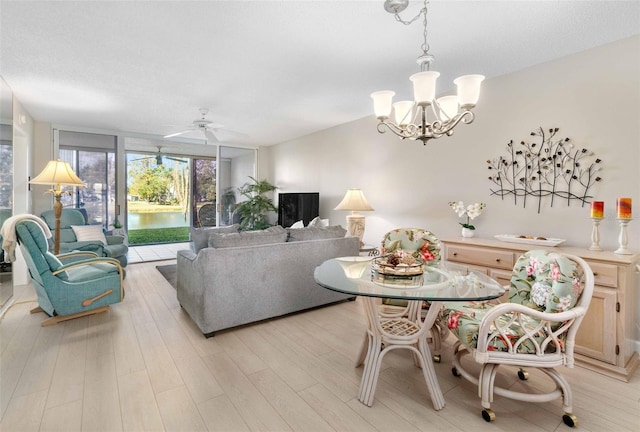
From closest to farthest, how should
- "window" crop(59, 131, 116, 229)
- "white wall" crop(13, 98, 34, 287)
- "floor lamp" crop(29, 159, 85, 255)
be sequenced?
"floor lamp" crop(29, 159, 85, 255)
"white wall" crop(13, 98, 34, 287)
"window" crop(59, 131, 116, 229)

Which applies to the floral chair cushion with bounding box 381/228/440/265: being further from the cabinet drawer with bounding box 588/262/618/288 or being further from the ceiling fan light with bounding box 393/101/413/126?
the cabinet drawer with bounding box 588/262/618/288

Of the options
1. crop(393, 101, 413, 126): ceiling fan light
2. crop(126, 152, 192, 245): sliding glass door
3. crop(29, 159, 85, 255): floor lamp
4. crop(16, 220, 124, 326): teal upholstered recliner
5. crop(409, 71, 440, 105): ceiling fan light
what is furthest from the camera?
crop(126, 152, 192, 245): sliding glass door

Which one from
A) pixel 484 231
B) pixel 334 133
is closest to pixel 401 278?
pixel 484 231

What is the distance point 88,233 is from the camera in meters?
4.75

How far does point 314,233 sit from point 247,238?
80 cm

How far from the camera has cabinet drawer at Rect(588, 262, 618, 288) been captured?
221 cm

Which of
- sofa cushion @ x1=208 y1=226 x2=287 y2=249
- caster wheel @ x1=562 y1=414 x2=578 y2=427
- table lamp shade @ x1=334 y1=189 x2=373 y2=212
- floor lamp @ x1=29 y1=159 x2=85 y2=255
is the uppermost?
floor lamp @ x1=29 y1=159 x2=85 y2=255

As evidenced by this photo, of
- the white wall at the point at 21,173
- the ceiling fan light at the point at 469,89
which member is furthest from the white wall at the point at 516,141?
the white wall at the point at 21,173

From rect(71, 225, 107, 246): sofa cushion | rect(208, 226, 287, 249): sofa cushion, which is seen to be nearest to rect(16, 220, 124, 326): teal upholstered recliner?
rect(208, 226, 287, 249): sofa cushion

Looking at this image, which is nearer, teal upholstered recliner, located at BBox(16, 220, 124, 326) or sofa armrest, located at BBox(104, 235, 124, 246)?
teal upholstered recliner, located at BBox(16, 220, 124, 326)

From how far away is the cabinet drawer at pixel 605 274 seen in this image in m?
2.21

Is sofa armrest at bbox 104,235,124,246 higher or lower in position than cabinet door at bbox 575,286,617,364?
higher

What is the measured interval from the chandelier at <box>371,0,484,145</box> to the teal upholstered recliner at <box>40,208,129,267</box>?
4.20 meters

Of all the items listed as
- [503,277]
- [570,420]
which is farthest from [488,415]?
[503,277]
